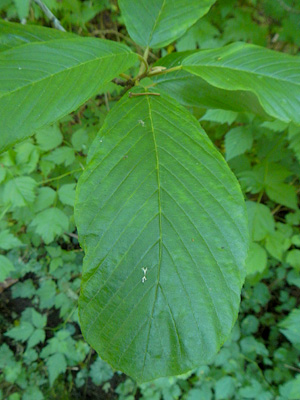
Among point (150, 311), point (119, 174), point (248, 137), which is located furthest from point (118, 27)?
point (150, 311)

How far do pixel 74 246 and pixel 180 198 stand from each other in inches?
80.6

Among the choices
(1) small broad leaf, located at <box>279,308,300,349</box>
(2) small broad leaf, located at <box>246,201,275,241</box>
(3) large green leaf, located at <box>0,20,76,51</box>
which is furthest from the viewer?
(2) small broad leaf, located at <box>246,201,275,241</box>

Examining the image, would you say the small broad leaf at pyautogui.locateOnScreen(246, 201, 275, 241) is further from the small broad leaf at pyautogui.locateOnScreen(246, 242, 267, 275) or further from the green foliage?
the green foliage

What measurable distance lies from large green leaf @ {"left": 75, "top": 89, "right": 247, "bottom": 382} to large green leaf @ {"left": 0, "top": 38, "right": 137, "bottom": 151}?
101 millimetres

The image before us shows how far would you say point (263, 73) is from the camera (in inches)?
26.7

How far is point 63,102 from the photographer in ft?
2.01

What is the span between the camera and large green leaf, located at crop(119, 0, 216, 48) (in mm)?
816

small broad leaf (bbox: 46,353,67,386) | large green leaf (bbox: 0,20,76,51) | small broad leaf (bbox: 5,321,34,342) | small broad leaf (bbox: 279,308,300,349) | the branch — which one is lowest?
small broad leaf (bbox: 279,308,300,349)

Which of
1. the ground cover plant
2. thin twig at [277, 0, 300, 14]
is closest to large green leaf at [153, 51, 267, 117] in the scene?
the ground cover plant

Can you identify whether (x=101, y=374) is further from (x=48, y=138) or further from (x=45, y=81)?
(x=45, y=81)

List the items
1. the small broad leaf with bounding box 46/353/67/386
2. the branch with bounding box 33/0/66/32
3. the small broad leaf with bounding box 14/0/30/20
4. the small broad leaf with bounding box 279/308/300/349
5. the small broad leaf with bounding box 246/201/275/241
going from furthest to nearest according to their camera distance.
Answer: the small broad leaf with bounding box 46/353/67/386 < the small broad leaf with bounding box 246/201/275/241 < the small broad leaf with bounding box 279/308/300/349 < the small broad leaf with bounding box 14/0/30/20 < the branch with bounding box 33/0/66/32

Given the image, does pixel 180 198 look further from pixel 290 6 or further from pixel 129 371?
pixel 290 6

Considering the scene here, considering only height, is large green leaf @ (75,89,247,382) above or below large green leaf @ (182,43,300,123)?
below

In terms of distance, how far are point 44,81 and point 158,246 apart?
46 cm
